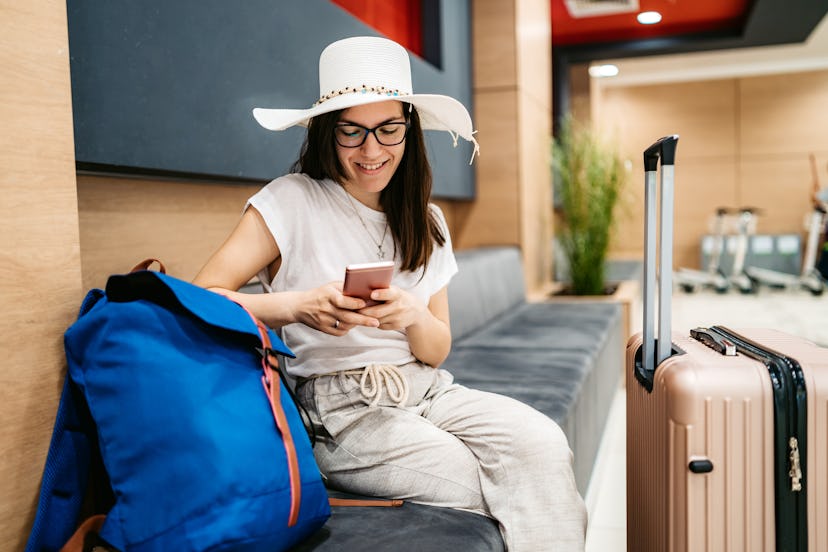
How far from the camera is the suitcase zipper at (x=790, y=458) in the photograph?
1.13 metres

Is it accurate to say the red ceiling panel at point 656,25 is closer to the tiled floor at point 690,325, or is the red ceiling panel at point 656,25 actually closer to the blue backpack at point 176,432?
the tiled floor at point 690,325

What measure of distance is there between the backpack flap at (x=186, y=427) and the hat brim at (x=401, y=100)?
1.46 ft

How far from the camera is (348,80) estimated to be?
1429 mm

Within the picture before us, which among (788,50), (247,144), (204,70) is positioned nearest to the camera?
(204,70)

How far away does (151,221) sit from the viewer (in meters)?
1.89

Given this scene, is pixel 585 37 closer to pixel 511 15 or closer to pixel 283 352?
pixel 511 15

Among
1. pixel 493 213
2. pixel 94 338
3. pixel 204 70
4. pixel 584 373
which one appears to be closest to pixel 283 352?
pixel 94 338

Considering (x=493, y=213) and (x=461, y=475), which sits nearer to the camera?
(x=461, y=475)

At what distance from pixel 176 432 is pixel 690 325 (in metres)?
5.59

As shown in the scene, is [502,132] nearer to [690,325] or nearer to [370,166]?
[690,325]

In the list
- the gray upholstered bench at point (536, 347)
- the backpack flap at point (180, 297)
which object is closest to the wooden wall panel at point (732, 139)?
the gray upholstered bench at point (536, 347)

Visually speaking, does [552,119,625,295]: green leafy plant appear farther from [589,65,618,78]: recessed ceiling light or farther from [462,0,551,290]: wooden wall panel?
[589,65,618,78]: recessed ceiling light

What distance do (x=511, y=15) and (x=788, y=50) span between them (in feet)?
20.1

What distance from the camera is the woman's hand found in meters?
1.26
